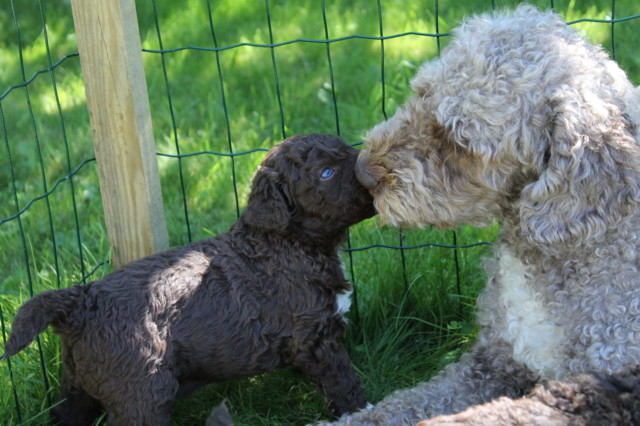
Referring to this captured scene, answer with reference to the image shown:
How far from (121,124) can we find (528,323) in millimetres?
1743

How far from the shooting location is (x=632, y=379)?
2.70 m

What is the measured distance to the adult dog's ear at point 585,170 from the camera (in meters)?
2.77

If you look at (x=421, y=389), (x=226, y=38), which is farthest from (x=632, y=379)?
(x=226, y=38)

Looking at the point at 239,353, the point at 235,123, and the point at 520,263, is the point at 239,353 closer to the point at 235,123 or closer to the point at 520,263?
the point at 520,263

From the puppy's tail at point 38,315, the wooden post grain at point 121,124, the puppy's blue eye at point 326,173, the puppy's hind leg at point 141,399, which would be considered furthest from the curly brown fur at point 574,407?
the wooden post grain at point 121,124

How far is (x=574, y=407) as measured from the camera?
2.62 metres

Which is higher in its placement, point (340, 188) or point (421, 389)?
point (340, 188)


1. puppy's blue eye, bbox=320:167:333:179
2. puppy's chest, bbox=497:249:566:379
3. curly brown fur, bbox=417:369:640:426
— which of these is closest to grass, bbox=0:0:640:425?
puppy's blue eye, bbox=320:167:333:179

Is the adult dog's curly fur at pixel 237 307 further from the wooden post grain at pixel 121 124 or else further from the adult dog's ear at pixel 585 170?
the adult dog's ear at pixel 585 170

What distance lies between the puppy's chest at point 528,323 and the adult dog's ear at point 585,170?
0.31 metres

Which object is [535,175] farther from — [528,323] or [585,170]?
[528,323]

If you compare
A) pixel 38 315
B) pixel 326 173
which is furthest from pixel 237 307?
pixel 38 315

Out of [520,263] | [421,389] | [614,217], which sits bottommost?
[421,389]

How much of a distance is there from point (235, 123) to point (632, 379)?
11.6 feet
